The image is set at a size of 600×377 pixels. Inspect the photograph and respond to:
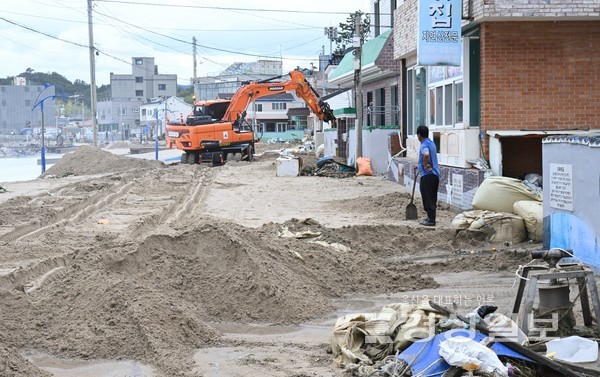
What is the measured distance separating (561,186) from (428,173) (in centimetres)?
396

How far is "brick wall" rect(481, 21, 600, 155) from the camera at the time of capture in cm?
1655

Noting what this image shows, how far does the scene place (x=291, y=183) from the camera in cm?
2694

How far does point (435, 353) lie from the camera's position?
5.96m

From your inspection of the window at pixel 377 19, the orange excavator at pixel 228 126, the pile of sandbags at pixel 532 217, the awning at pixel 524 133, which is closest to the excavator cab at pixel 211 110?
the orange excavator at pixel 228 126

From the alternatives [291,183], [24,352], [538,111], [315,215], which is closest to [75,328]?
[24,352]

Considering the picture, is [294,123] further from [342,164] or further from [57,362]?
[57,362]

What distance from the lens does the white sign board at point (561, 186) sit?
445 inches

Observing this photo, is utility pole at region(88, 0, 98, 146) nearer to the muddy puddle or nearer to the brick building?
the brick building

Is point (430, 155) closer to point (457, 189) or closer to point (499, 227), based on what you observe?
point (499, 227)

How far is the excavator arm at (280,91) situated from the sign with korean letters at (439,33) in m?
20.5

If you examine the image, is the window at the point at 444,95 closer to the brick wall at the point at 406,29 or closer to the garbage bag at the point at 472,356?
the brick wall at the point at 406,29

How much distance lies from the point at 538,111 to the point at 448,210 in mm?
2598

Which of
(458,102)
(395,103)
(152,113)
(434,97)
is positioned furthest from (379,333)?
(152,113)

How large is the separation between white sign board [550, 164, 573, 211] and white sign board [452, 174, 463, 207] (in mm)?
5168
